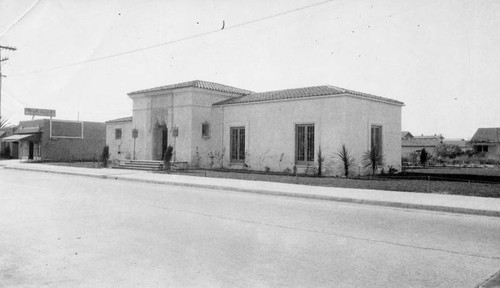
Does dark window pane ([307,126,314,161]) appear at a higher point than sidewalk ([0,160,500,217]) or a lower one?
higher

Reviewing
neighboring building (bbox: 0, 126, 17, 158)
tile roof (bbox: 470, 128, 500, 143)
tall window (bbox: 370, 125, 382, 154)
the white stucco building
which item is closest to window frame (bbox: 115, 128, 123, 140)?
the white stucco building

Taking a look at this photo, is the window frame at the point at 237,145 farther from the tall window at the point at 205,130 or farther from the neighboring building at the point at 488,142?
the neighboring building at the point at 488,142

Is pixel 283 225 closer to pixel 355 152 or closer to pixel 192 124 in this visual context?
pixel 355 152

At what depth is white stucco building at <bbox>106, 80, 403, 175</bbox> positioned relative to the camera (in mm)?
21516

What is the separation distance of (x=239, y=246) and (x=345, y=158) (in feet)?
48.5

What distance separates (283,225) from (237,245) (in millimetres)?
1947

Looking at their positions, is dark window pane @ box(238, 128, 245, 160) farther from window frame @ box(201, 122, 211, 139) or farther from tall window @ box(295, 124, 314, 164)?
tall window @ box(295, 124, 314, 164)

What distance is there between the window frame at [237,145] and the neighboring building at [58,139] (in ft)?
72.9

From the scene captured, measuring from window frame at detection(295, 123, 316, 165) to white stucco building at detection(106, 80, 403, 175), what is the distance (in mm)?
55

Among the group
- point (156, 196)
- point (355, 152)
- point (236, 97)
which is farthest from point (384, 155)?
point (156, 196)

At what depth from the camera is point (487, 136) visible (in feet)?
198

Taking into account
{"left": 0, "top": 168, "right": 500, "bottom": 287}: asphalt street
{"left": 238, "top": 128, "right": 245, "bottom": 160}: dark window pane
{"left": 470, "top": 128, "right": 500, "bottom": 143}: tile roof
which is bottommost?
{"left": 0, "top": 168, "right": 500, "bottom": 287}: asphalt street

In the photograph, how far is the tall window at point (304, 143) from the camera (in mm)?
22469

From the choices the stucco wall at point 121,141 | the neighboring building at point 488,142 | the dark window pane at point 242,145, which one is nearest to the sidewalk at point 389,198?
the dark window pane at point 242,145
